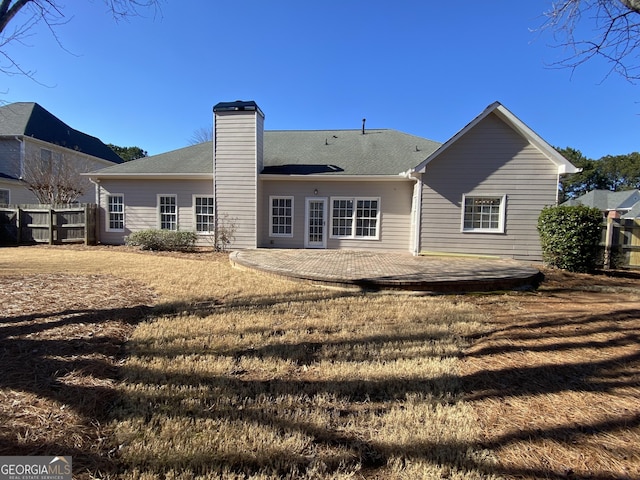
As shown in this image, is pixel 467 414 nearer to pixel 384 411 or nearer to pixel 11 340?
pixel 384 411

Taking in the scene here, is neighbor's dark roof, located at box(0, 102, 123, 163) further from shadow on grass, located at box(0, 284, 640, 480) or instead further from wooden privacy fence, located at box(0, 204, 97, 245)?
shadow on grass, located at box(0, 284, 640, 480)

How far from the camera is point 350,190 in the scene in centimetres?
1254

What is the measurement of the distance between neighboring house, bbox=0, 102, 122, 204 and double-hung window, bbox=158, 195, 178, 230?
859 centimetres

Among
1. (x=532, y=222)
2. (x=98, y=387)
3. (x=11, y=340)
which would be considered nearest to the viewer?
(x=98, y=387)

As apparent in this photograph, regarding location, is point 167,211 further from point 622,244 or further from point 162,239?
point 622,244

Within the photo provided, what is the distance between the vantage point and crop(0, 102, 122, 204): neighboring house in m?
18.9

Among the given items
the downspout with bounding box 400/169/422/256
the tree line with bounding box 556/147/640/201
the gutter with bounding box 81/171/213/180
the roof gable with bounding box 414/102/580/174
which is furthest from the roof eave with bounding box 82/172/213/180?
the tree line with bounding box 556/147/640/201

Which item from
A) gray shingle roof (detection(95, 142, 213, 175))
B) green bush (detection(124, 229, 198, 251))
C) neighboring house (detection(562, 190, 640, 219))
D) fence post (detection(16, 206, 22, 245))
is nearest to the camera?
green bush (detection(124, 229, 198, 251))

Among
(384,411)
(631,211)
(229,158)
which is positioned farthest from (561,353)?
(631,211)

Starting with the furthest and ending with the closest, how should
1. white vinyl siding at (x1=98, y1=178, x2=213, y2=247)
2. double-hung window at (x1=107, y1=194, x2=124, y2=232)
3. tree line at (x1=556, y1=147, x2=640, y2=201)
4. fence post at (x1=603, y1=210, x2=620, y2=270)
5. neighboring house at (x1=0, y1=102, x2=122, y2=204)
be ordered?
tree line at (x1=556, y1=147, x2=640, y2=201)
neighboring house at (x1=0, y1=102, x2=122, y2=204)
double-hung window at (x1=107, y1=194, x2=124, y2=232)
white vinyl siding at (x1=98, y1=178, x2=213, y2=247)
fence post at (x1=603, y1=210, x2=620, y2=270)

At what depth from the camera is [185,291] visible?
584cm

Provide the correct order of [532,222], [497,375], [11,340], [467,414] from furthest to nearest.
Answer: [532,222] → [11,340] → [497,375] → [467,414]

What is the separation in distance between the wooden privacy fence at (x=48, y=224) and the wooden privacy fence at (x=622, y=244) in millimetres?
18195

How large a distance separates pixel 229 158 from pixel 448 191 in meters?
8.02
